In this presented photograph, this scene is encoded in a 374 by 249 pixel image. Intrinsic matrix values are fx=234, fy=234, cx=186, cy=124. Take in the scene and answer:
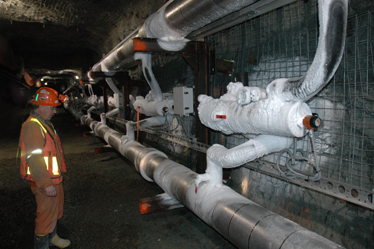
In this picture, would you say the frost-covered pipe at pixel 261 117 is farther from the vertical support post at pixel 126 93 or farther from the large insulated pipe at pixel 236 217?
the vertical support post at pixel 126 93

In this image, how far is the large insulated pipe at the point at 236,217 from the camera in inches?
52.2

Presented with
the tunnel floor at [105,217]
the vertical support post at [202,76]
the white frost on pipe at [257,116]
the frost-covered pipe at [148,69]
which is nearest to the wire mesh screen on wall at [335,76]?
the white frost on pipe at [257,116]

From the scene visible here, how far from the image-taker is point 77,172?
416 cm

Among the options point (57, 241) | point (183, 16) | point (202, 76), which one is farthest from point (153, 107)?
point (57, 241)

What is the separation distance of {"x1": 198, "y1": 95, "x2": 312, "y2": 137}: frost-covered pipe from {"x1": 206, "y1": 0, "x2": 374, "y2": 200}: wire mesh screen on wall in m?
0.33

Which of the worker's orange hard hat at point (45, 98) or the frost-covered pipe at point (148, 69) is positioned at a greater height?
the frost-covered pipe at point (148, 69)

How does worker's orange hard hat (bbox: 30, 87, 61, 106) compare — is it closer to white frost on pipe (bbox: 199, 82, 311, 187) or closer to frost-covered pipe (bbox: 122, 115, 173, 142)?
white frost on pipe (bbox: 199, 82, 311, 187)

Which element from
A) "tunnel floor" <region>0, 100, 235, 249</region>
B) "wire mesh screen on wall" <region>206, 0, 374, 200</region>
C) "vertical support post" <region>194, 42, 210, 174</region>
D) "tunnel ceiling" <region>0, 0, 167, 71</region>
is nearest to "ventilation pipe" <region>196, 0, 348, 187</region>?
"wire mesh screen on wall" <region>206, 0, 374, 200</region>

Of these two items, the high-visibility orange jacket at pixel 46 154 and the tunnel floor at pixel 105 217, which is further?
the tunnel floor at pixel 105 217

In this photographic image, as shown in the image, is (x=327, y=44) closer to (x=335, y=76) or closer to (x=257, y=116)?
(x=257, y=116)

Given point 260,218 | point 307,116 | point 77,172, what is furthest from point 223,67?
point 77,172

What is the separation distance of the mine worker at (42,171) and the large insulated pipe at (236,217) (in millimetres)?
1093

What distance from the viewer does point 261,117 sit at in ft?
4.98

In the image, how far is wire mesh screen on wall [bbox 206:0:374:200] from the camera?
167cm
